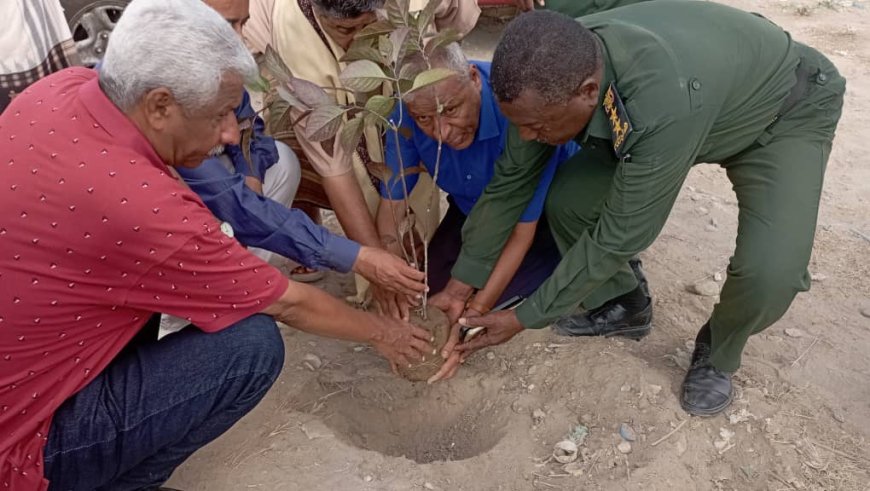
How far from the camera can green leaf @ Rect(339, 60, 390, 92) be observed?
1856 mm

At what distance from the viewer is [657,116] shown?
185cm

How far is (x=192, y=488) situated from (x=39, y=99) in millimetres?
1102

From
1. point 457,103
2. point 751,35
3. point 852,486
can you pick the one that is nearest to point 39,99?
point 457,103

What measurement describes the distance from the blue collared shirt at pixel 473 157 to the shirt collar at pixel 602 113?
385mm

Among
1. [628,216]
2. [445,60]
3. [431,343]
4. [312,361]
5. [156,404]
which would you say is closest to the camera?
[156,404]

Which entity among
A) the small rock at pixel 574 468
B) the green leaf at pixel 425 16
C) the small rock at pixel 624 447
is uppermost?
the green leaf at pixel 425 16

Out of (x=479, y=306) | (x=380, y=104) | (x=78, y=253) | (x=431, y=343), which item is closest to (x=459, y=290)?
(x=479, y=306)

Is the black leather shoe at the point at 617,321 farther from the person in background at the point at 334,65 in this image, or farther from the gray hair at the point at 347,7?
the gray hair at the point at 347,7

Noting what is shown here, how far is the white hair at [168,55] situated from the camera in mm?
1447

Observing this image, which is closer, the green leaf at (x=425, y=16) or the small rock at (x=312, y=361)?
the green leaf at (x=425, y=16)

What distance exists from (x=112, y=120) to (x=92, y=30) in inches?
63.3

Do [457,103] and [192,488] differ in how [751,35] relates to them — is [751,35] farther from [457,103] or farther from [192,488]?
[192,488]

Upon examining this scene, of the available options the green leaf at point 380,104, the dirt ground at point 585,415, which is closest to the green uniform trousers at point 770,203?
the dirt ground at point 585,415

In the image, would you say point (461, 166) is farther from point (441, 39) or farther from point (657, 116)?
point (657, 116)
